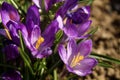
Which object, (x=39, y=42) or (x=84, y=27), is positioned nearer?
(x=39, y=42)

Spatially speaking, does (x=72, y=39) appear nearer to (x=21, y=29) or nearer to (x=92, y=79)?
(x=21, y=29)

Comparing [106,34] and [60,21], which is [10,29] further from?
[106,34]

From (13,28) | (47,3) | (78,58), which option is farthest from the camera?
(47,3)

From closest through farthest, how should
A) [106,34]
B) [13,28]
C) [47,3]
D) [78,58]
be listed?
[13,28], [78,58], [47,3], [106,34]

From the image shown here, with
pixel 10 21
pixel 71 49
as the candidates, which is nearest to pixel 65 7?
pixel 71 49

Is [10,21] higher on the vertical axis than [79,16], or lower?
higher

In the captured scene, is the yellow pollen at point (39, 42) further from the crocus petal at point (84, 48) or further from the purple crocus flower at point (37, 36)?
the crocus petal at point (84, 48)

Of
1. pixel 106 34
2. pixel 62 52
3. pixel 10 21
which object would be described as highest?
pixel 10 21
